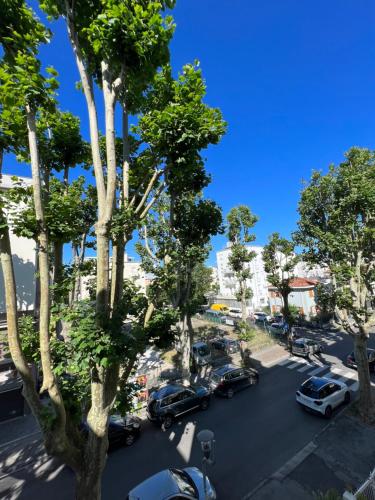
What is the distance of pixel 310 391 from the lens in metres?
12.2

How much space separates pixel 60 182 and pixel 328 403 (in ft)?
49.8

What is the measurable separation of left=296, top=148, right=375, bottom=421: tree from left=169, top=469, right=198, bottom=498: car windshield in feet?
29.3

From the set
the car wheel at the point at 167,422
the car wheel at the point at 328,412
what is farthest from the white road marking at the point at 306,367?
the car wheel at the point at 167,422

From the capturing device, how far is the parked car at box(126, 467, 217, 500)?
6641 millimetres

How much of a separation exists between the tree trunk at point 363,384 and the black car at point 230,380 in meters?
5.95

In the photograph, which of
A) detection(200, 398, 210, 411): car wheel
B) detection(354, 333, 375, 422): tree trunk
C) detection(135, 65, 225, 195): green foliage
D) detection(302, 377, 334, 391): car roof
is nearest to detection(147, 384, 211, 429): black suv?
detection(200, 398, 210, 411): car wheel

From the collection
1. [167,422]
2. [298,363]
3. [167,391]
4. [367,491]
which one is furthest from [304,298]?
[367,491]

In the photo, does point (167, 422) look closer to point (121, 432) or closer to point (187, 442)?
point (187, 442)

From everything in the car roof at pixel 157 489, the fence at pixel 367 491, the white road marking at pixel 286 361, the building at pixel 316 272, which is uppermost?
the building at pixel 316 272

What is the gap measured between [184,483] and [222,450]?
3338mm

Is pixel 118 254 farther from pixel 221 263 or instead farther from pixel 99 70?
pixel 221 263

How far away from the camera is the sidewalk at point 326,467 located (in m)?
7.73

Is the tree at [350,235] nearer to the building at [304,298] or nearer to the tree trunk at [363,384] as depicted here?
the tree trunk at [363,384]

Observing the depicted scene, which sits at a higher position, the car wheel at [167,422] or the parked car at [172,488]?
the parked car at [172,488]
